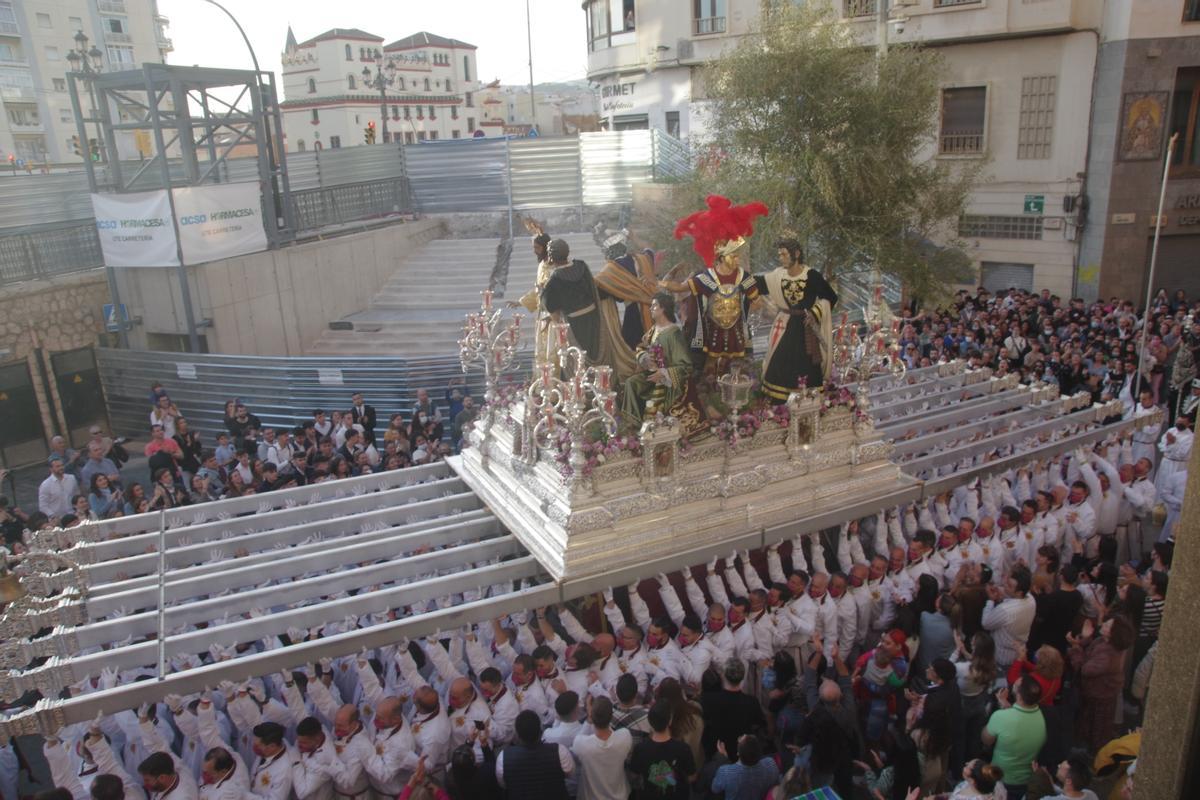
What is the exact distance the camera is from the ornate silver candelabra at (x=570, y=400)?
721 centimetres

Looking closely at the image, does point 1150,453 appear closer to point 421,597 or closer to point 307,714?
point 421,597

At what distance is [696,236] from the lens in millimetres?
8070

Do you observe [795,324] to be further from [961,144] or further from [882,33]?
[961,144]

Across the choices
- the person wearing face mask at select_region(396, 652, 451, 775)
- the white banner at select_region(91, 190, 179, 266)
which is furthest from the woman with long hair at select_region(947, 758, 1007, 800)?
the white banner at select_region(91, 190, 179, 266)

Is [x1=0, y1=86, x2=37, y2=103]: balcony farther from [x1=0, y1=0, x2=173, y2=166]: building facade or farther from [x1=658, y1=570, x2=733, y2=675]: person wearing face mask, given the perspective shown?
[x1=658, y1=570, x2=733, y2=675]: person wearing face mask

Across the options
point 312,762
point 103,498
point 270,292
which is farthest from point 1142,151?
point 103,498

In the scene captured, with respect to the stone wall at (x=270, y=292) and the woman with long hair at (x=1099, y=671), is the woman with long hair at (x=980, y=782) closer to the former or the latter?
the woman with long hair at (x=1099, y=671)

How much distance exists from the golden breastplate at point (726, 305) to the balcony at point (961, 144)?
17.5m

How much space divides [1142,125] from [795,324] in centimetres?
1708

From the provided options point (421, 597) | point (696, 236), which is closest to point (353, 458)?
point (421, 597)

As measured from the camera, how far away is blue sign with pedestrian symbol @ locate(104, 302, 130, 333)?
622 inches

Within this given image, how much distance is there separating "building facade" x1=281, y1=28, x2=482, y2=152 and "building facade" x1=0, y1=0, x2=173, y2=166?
16.6 meters

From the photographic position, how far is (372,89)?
6362cm

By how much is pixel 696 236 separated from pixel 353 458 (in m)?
5.65
